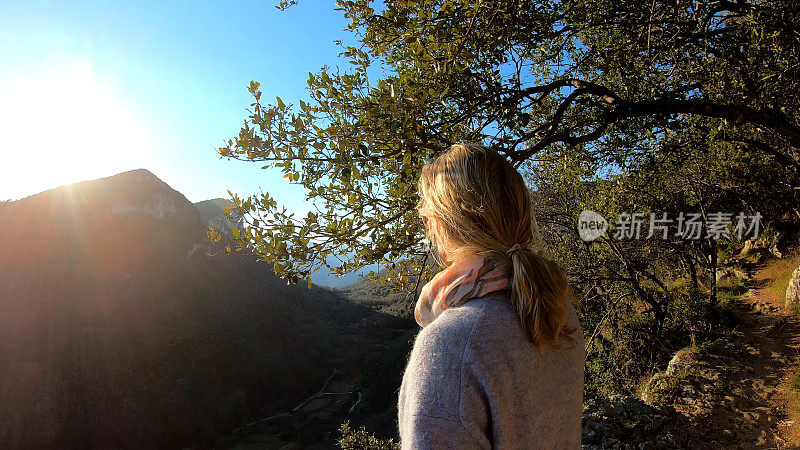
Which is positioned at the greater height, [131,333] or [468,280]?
[468,280]

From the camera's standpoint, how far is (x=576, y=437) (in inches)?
54.6

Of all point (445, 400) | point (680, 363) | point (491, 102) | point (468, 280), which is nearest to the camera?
point (445, 400)

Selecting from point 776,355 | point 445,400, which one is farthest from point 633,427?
point 445,400

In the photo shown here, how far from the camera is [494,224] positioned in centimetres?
122

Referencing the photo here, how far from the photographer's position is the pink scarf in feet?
3.64

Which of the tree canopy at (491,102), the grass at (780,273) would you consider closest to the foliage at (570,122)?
the tree canopy at (491,102)

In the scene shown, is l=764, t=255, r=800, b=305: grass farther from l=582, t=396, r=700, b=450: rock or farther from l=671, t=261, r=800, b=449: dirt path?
l=582, t=396, r=700, b=450: rock

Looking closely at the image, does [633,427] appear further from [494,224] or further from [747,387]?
[494,224]

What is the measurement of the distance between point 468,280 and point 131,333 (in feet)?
195

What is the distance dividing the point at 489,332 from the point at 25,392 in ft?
190

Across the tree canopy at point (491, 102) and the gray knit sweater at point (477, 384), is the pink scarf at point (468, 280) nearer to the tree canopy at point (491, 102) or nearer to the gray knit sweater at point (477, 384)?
the gray knit sweater at point (477, 384)

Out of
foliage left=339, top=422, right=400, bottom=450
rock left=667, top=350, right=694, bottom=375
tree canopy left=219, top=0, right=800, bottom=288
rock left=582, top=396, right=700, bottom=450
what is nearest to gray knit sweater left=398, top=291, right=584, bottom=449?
tree canopy left=219, top=0, right=800, bottom=288

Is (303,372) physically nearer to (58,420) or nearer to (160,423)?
(160,423)

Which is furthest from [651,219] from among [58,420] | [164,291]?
[164,291]
